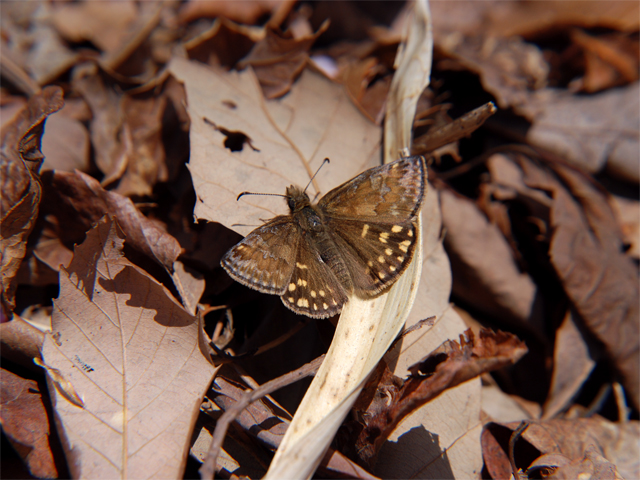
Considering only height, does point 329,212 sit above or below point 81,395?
above

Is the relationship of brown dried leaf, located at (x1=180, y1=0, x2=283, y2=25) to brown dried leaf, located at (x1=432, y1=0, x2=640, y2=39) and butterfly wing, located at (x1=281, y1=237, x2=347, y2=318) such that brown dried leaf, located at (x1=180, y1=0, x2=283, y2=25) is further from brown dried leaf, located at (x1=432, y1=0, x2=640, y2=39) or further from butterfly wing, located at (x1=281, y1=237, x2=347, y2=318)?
butterfly wing, located at (x1=281, y1=237, x2=347, y2=318)

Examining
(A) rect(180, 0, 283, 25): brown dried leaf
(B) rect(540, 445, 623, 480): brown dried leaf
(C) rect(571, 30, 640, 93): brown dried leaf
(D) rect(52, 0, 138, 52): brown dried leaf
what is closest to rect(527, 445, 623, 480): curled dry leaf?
(B) rect(540, 445, 623, 480): brown dried leaf

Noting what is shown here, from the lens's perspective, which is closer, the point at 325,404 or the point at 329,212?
the point at 325,404

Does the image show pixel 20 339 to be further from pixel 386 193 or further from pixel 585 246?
pixel 585 246

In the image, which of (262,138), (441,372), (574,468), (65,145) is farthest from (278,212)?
(574,468)

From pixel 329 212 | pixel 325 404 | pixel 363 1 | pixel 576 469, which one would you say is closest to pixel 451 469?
pixel 576 469

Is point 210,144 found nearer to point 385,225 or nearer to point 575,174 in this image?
point 385,225
